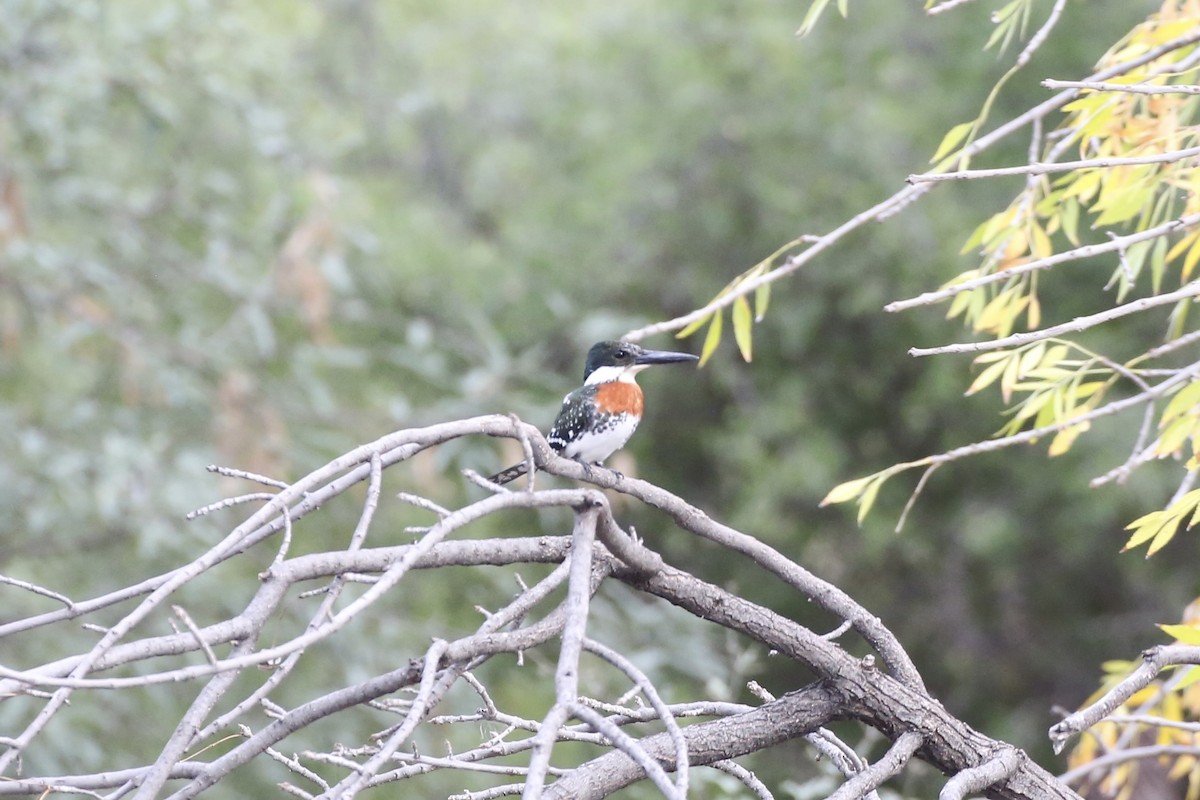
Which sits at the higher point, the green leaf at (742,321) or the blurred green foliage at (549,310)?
the blurred green foliage at (549,310)

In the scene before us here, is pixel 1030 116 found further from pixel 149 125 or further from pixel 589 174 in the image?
pixel 589 174

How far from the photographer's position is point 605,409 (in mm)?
3713

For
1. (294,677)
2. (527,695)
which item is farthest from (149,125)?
(527,695)

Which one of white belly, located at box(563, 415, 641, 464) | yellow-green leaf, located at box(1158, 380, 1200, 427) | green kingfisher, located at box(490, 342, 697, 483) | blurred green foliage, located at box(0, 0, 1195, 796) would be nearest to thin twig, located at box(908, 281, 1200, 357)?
yellow-green leaf, located at box(1158, 380, 1200, 427)

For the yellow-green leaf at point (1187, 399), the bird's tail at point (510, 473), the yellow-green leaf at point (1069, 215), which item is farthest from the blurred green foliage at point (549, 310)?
the yellow-green leaf at point (1187, 399)

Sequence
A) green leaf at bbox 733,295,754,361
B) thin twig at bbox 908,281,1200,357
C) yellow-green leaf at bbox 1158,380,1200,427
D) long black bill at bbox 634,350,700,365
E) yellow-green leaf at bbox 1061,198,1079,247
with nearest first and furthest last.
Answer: thin twig at bbox 908,281,1200,357
yellow-green leaf at bbox 1158,380,1200,427
green leaf at bbox 733,295,754,361
yellow-green leaf at bbox 1061,198,1079,247
long black bill at bbox 634,350,700,365

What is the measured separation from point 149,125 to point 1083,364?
3719 millimetres

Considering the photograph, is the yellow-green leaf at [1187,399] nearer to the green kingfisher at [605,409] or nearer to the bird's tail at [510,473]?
the bird's tail at [510,473]

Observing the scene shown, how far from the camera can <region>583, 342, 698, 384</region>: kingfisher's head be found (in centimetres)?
377

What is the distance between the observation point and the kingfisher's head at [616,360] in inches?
148

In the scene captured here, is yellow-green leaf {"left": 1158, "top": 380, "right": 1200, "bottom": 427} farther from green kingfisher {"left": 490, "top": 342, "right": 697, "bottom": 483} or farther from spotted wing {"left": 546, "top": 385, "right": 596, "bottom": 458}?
spotted wing {"left": 546, "top": 385, "right": 596, "bottom": 458}

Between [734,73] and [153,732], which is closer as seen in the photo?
[153,732]

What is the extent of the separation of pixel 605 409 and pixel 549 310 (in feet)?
12.3

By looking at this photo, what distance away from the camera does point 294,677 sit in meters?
5.66
